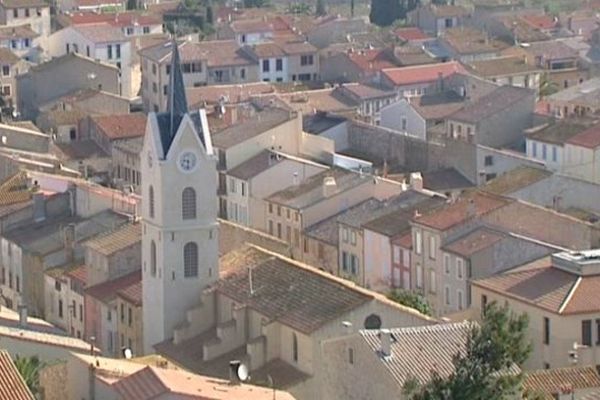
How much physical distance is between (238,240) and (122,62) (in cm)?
4711

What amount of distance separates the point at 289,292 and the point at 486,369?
15.2m

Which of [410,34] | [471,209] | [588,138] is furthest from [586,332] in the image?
[410,34]

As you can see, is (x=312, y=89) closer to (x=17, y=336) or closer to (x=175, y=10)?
(x=175, y=10)

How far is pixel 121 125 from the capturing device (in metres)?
79.4

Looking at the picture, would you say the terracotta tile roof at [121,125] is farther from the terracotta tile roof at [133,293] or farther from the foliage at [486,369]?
A: the foliage at [486,369]

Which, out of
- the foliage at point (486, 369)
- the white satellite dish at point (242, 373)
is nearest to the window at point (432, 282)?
the white satellite dish at point (242, 373)

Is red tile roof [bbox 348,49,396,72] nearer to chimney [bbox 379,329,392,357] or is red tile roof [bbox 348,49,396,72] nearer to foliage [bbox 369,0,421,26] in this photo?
foliage [bbox 369,0,421,26]

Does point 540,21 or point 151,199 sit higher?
point 151,199

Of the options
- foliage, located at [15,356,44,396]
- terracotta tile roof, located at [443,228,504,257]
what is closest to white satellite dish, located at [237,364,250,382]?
foliage, located at [15,356,44,396]

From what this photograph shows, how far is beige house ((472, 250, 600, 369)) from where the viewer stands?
4634 centimetres

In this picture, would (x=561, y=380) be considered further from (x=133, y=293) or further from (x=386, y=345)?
(x=133, y=293)

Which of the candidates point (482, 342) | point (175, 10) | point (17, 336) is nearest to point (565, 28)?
point (175, 10)

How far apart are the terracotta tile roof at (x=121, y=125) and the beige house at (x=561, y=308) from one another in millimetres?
30882

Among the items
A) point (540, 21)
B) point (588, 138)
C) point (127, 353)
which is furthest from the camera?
point (540, 21)
